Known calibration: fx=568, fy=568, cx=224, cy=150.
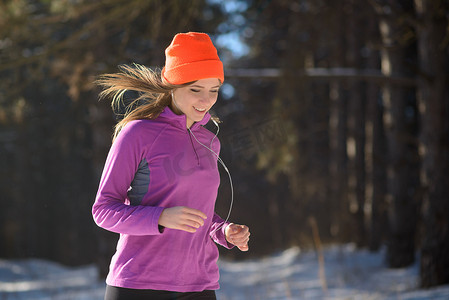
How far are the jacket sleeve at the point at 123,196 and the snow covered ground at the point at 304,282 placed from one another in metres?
4.37

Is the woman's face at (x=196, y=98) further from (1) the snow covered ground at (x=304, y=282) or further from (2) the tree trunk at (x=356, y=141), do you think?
(2) the tree trunk at (x=356, y=141)

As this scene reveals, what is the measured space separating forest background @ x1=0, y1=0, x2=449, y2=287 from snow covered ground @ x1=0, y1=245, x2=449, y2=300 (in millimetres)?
634

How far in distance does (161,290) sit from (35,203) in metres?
26.2

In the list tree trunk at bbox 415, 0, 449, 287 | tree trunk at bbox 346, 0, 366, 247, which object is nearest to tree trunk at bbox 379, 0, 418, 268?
tree trunk at bbox 415, 0, 449, 287

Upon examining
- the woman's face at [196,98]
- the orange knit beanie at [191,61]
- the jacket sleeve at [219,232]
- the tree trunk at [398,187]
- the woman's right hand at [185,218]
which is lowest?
the tree trunk at [398,187]

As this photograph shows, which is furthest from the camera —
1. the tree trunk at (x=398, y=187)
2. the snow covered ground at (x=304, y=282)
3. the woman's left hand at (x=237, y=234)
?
the tree trunk at (x=398, y=187)

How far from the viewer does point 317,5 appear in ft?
29.3

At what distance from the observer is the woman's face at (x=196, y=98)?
2539 millimetres

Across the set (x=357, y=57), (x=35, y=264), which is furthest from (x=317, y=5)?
(x=35, y=264)

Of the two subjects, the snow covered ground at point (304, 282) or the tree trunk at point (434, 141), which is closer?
the tree trunk at point (434, 141)

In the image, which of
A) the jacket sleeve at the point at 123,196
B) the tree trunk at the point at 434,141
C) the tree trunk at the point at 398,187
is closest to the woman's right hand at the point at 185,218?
the jacket sleeve at the point at 123,196

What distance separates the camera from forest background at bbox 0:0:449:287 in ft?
23.2

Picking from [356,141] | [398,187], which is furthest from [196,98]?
[356,141]

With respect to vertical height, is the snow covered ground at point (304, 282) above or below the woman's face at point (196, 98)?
below
